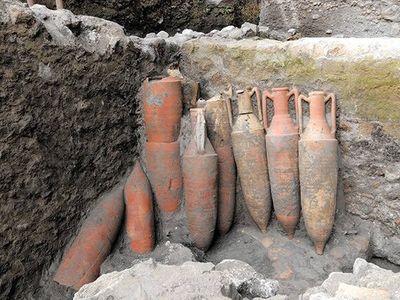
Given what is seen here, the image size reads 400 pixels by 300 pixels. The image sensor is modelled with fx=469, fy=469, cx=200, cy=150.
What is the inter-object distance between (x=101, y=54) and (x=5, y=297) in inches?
44.3

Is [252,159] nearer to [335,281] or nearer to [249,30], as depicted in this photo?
[335,281]

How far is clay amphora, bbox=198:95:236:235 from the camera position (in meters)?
2.25

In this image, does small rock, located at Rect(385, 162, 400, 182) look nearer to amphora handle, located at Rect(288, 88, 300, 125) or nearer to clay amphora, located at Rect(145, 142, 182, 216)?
amphora handle, located at Rect(288, 88, 300, 125)

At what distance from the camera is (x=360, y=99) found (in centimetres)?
203

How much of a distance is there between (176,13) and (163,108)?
1.84m

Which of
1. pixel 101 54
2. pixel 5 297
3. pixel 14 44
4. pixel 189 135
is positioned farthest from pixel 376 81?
pixel 5 297

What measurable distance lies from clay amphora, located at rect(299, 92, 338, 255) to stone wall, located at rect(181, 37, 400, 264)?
0.09 m

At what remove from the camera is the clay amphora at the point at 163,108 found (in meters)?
2.29

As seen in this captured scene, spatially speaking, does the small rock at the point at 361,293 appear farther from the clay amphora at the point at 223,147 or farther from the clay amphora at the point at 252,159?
the clay amphora at the point at 223,147

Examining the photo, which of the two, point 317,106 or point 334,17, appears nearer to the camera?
point 317,106

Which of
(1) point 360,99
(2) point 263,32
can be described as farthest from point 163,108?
(2) point 263,32

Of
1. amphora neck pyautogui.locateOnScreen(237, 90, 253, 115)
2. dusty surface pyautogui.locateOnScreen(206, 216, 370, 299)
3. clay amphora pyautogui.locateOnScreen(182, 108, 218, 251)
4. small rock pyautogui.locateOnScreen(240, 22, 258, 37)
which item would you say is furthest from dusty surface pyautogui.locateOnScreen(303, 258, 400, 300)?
small rock pyautogui.locateOnScreen(240, 22, 258, 37)

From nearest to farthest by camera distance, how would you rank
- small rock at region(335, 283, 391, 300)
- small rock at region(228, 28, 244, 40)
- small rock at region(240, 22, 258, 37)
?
small rock at region(335, 283, 391, 300) → small rock at region(228, 28, 244, 40) → small rock at region(240, 22, 258, 37)

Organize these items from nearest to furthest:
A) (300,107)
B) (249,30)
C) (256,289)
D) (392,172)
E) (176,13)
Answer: (256,289)
(392,172)
(300,107)
(249,30)
(176,13)
